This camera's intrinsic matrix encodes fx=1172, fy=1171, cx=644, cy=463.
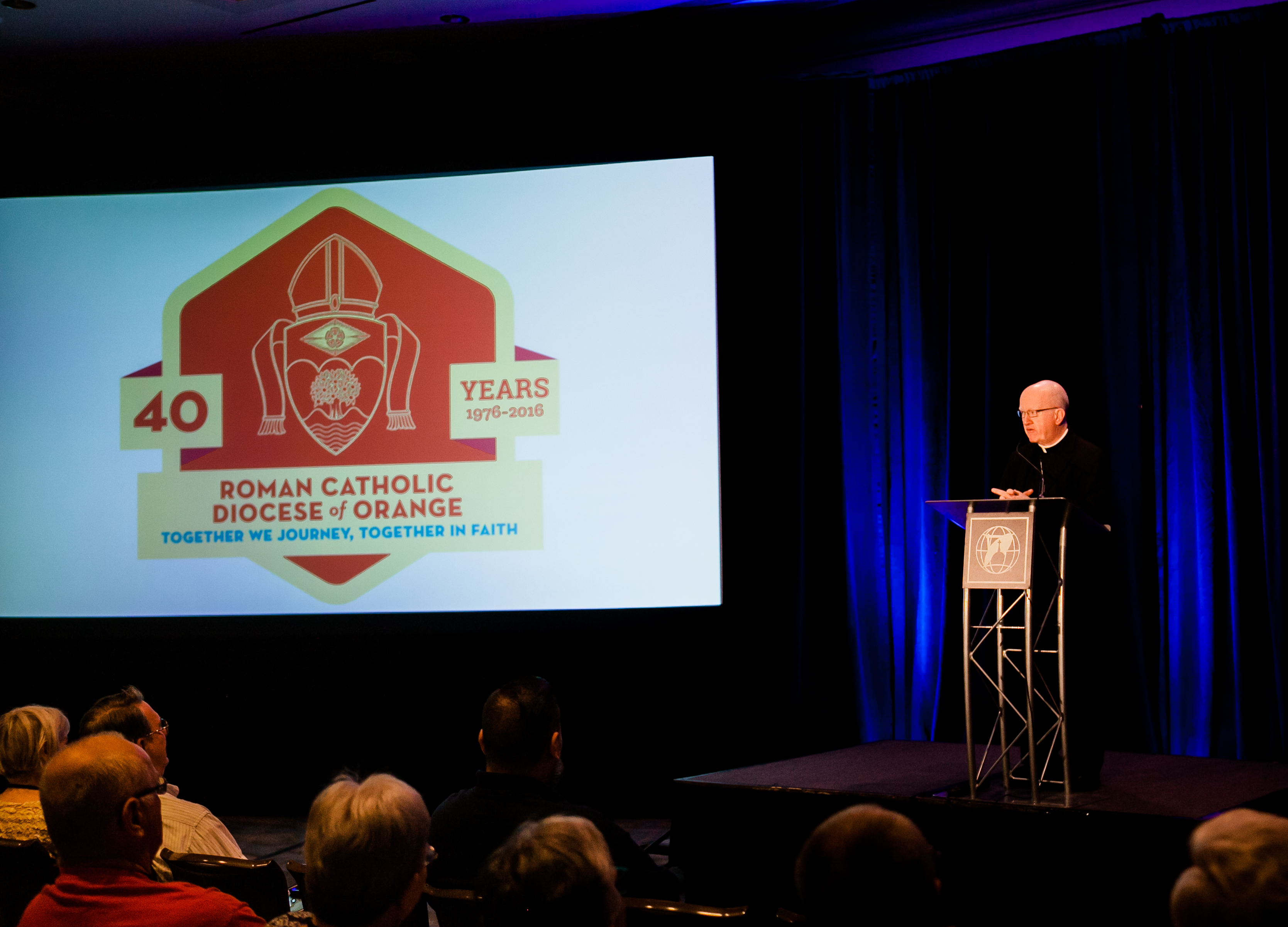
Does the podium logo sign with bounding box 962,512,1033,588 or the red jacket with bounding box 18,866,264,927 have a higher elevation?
the podium logo sign with bounding box 962,512,1033,588

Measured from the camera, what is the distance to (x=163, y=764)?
3012 mm

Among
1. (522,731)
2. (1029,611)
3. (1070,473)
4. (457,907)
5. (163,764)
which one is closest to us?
(457,907)

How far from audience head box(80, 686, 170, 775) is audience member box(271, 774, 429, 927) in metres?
1.39

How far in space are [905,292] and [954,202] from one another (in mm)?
450

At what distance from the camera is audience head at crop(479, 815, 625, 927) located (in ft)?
4.62

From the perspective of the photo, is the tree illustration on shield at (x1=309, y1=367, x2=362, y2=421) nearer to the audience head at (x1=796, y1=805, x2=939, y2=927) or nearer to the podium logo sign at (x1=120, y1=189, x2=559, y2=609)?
the podium logo sign at (x1=120, y1=189, x2=559, y2=609)

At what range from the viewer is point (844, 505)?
5.51 metres

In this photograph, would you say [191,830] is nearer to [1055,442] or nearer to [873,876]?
[873,876]

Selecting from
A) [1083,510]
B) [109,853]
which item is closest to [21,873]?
[109,853]

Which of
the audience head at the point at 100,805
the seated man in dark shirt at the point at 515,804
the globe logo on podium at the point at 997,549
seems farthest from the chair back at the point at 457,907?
the globe logo on podium at the point at 997,549

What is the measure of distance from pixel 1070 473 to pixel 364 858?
3012mm

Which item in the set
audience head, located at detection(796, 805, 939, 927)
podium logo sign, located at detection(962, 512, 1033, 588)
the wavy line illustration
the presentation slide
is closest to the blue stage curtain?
the presentation slide

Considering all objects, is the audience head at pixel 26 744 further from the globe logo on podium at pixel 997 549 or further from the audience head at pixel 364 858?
the globe logo on podium at pixel 997 549

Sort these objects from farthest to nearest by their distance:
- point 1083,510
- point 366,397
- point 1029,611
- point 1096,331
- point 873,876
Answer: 1. point 366,397
2. point 1096,331
3. point 1083,510
4. point 1029,611
5. point 873,876
